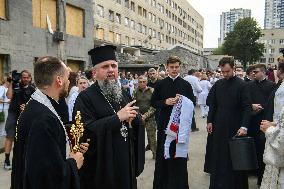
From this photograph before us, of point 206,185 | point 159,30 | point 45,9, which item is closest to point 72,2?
point 45,9

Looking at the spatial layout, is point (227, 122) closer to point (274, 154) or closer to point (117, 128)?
point (274, 154)

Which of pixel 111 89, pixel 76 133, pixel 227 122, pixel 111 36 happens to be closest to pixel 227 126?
pixel 227 122

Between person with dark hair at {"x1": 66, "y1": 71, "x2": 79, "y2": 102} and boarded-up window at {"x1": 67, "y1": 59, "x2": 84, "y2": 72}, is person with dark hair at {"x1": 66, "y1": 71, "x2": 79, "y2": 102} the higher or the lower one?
the lower one

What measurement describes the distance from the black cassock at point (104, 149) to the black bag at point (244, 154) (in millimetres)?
1720

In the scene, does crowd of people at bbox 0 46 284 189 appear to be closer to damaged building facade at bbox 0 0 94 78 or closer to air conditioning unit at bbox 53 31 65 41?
damaged building facade at bbox 0 0 94 78

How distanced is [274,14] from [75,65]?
174 metres

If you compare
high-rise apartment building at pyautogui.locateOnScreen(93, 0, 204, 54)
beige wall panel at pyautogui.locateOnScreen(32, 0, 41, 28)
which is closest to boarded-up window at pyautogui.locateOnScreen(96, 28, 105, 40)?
high-rise apartment building at pyautogui.locateOnScreen(93, 0, 204, 54)

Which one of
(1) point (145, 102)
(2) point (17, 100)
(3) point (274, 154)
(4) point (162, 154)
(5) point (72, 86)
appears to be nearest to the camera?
(3) point (274, 154)

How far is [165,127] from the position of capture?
18.9 ft

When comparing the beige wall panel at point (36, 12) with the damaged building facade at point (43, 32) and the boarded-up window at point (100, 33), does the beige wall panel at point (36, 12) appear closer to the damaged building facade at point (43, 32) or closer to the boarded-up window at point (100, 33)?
the damaged building facade at point (43, 32)

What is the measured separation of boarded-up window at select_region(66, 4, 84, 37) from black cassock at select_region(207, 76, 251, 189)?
46.3 ft

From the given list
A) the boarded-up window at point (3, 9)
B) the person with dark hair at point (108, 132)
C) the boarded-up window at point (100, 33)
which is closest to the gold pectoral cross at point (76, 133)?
the person with dark hair at point (108, 132)

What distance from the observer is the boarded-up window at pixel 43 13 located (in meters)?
16.1

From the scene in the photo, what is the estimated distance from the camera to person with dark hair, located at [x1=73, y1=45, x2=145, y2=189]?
148 inches
